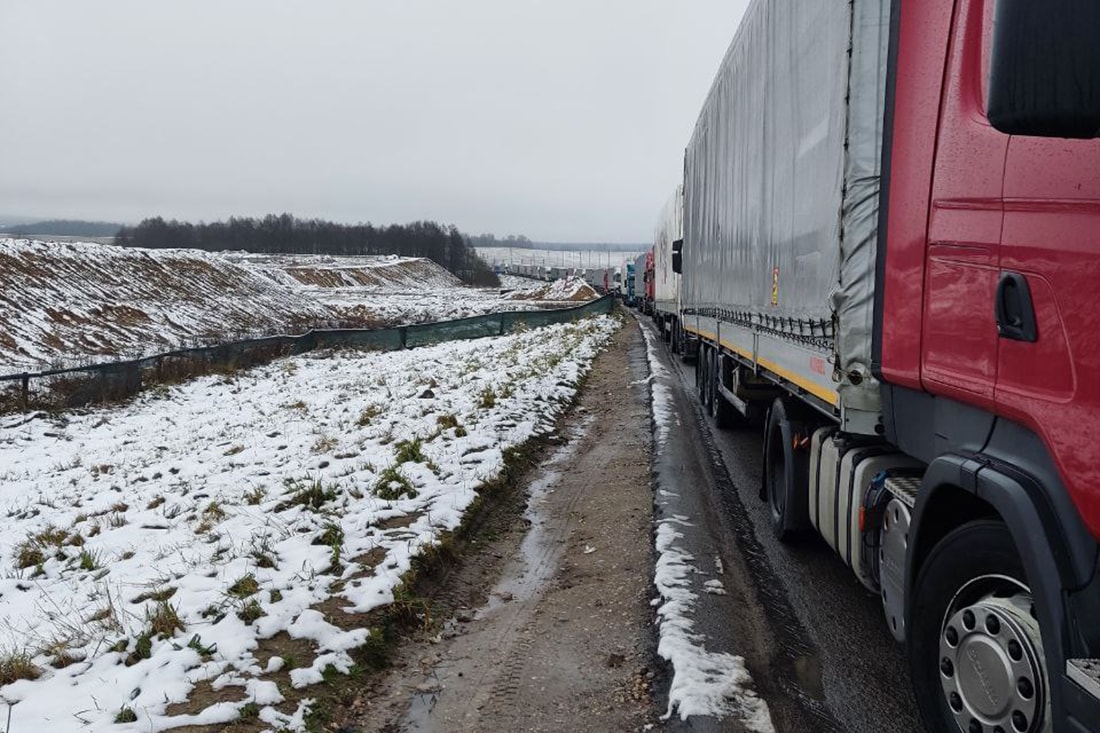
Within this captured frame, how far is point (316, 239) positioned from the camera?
487ft

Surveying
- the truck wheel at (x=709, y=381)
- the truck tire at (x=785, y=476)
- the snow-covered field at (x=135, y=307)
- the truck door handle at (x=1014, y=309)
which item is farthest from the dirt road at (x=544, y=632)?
the snow-covered field at (x=135, y=307)

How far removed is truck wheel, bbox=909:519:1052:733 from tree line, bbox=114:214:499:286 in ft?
416

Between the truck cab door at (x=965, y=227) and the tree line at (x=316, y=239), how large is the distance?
126m

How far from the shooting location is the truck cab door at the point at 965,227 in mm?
2529

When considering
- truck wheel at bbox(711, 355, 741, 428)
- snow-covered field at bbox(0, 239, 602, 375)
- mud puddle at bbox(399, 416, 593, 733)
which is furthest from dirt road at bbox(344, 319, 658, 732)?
snow-covered field at bbox(0, 239, 602, 375)

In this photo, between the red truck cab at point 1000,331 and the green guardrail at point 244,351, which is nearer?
the red truck cab at point 1000,331

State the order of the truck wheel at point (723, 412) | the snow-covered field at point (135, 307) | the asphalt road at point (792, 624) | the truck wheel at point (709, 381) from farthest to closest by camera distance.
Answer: the snow-covered field at point (135, 307)
the truck wheel at point (709, 381)
the truck wheel at point (723, 412)
the asphalt road at point (792, 624)

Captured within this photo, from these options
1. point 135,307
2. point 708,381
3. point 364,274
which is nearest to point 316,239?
point 364,274

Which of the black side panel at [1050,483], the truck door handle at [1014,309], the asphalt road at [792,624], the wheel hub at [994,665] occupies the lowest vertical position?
the asphalt road at [792,624]

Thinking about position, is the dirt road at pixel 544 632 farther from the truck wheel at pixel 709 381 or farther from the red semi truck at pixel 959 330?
the truck wheel at pixel 709 381

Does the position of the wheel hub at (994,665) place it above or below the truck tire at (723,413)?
above

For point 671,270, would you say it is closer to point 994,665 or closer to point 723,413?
point 723,413

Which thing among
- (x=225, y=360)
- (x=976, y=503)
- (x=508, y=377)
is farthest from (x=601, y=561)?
(x=225, y=360)

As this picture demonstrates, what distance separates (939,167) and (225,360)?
67.4ft
